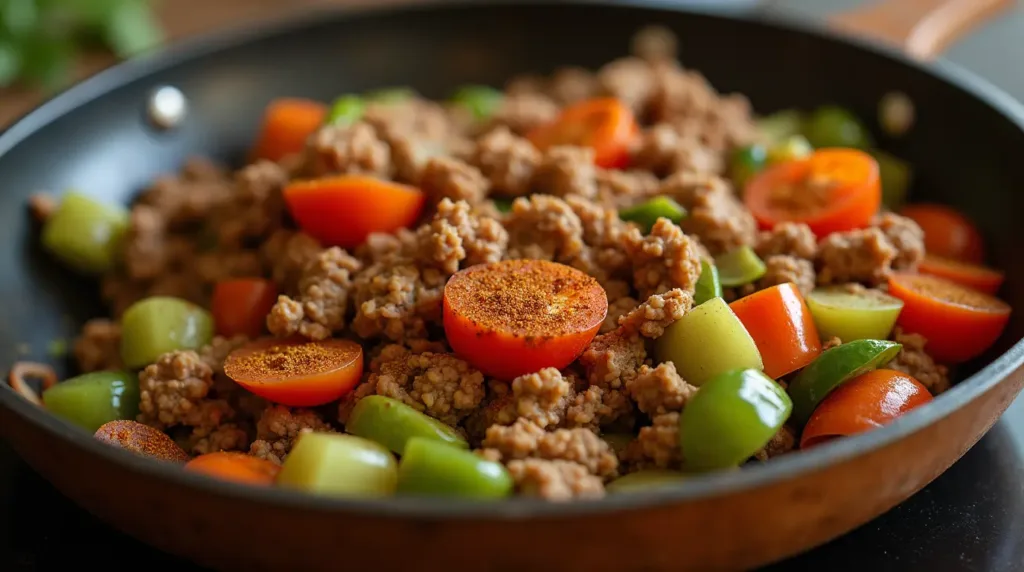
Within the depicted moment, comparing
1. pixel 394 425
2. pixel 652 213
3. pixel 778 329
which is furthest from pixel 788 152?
pixel 394 425

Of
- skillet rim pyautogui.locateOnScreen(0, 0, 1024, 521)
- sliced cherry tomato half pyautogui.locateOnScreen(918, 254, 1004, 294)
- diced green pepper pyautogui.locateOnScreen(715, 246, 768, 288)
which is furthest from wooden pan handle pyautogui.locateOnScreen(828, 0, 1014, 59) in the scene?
skillet rim pyautogui.locateOnScreen(0, 0, 1024, 521)

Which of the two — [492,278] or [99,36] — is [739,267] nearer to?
[492,278]

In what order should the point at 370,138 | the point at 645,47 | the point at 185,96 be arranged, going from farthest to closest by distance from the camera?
the point at 645,47
the point at 185,96
the point at 370,138

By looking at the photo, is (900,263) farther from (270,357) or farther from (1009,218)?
(270,357)

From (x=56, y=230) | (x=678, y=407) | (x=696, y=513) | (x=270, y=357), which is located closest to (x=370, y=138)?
(x=270, y=357)

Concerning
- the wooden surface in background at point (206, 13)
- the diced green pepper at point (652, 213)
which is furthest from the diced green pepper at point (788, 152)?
the wooden surface in background at point (206, 13)
